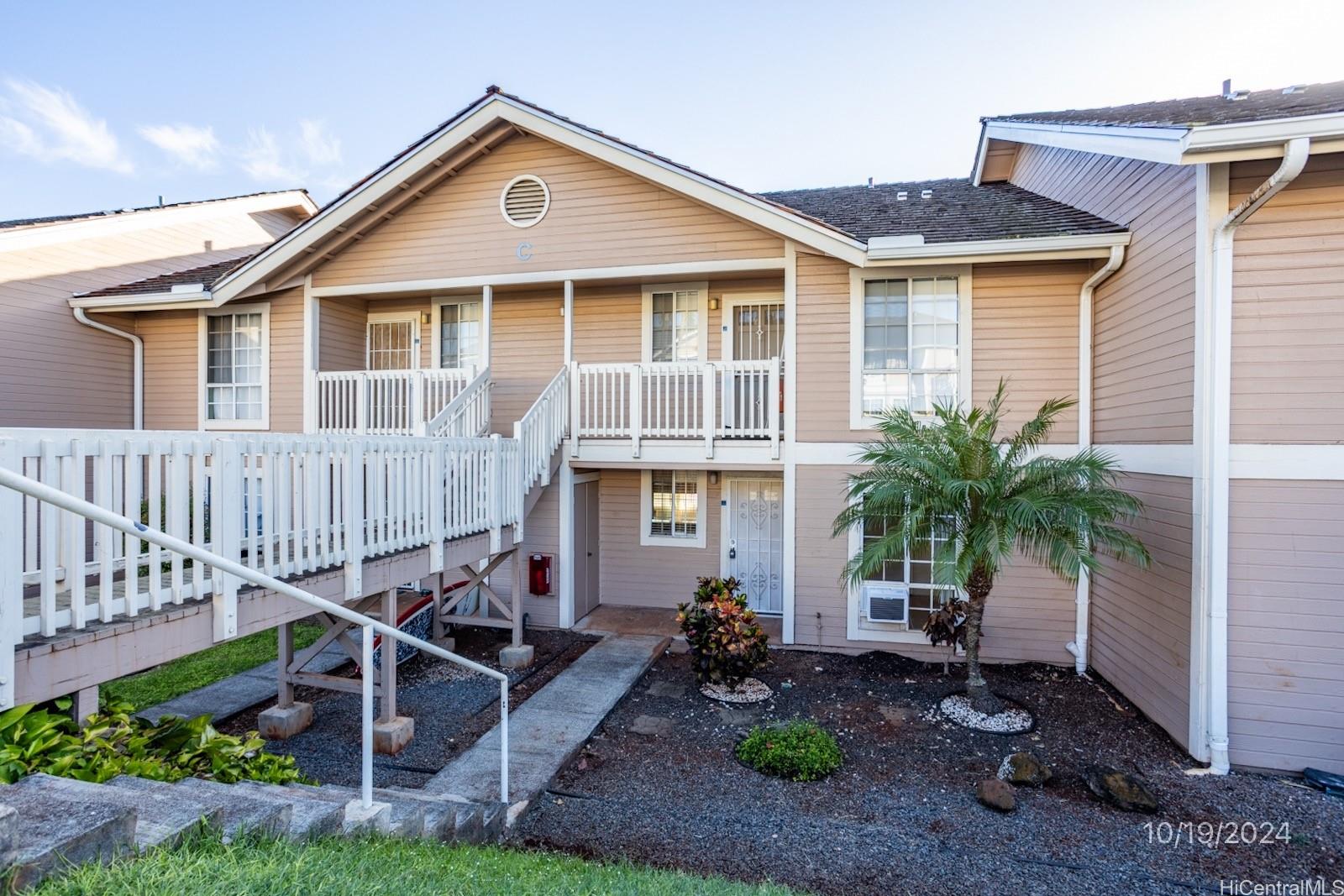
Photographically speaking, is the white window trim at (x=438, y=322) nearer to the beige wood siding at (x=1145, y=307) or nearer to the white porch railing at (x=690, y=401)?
the white porch railing at (x=690, y=401)

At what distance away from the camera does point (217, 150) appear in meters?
27.9

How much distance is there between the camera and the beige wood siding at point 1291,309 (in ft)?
17.0

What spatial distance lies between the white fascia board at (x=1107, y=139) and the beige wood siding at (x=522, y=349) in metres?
7.27

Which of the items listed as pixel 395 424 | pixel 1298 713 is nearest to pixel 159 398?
pixel 395 424

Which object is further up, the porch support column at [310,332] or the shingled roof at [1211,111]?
the shingled roof at [1211,111]

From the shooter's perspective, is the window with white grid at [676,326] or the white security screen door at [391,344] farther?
the white security screen door at [391,344]

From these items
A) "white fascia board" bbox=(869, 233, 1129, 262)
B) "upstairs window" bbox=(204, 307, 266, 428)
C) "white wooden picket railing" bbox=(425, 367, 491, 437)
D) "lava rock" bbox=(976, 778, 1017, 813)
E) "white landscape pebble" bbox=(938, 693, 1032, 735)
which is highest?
"white fascia board" bbox=(869, 233, 1129, 262)

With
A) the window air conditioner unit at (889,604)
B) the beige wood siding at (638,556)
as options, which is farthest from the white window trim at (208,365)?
the window air conditioner unit at (889,604)

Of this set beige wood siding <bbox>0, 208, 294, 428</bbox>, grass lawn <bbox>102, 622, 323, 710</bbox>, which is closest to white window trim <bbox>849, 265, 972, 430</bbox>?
grass lawn <bbox>102, 622, 323, 710</bbox>

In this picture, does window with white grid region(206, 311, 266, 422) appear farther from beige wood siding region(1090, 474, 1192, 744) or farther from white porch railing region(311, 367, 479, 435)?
beige wood siding region(1090, 474, 1192, 744)

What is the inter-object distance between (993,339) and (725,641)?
198 inches

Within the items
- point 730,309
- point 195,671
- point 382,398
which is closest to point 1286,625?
point 730,309

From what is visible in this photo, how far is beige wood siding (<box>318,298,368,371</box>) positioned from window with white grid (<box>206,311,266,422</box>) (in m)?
1.22

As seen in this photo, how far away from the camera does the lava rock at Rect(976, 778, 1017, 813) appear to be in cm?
463
